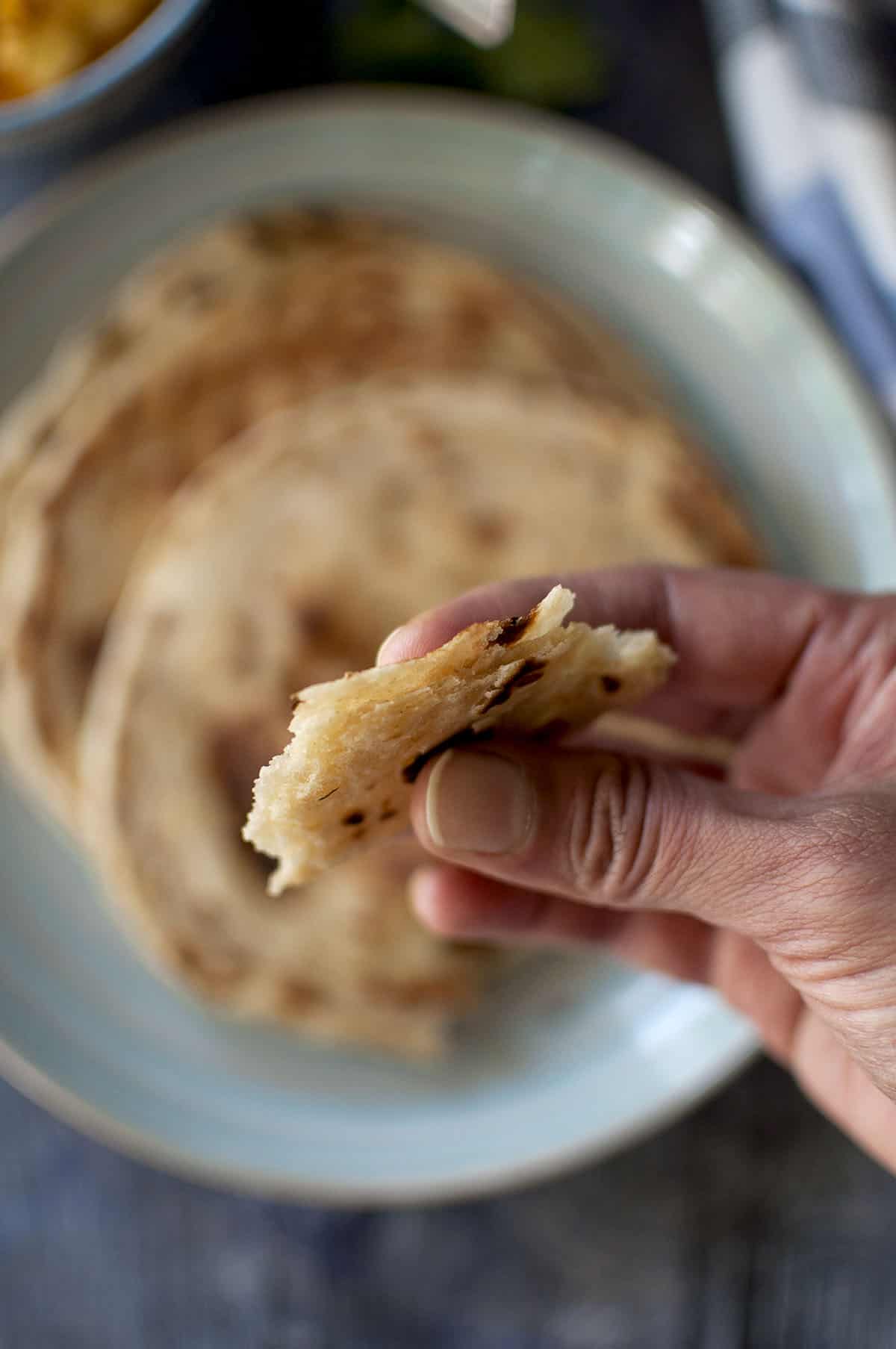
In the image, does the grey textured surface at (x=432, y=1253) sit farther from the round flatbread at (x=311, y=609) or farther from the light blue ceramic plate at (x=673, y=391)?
the round flatbread at (x=311, y=609)

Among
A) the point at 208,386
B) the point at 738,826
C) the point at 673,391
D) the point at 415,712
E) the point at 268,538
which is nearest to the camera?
the point at 415,712

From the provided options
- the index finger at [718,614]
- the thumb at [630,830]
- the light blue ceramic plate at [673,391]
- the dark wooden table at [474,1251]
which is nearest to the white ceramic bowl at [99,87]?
the light blue ceramic plate at [673,391]

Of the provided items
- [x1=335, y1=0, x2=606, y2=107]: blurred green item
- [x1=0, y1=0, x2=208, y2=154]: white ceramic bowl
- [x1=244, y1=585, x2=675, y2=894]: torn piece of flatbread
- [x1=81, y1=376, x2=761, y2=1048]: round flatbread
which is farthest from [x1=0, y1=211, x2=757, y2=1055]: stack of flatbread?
[x1=244, y1=585, x2=675, y2=894]: torn piece of flatbread

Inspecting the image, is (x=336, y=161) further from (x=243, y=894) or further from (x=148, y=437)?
(x=243, y=894)

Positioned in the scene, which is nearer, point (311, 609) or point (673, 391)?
point (311, 609)

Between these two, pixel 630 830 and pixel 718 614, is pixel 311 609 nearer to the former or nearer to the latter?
pixel 718 614

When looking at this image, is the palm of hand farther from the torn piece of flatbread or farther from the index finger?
the torn piece of flatbread

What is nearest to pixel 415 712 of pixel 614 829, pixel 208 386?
pixel 614 829
